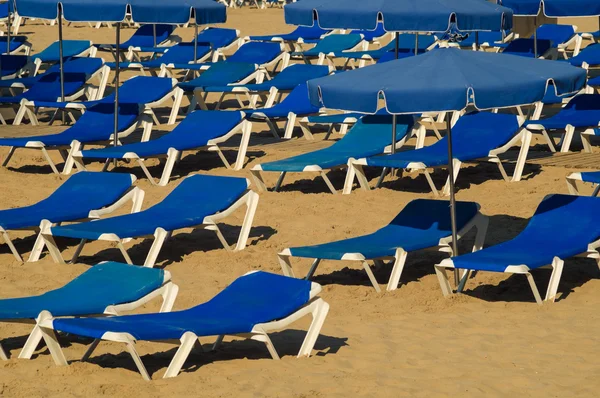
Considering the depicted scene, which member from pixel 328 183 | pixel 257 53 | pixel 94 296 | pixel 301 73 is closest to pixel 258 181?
pixel 328 183

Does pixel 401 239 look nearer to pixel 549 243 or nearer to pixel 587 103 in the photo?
pixel 549 243

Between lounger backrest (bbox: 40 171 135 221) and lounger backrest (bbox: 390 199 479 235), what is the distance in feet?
7.00

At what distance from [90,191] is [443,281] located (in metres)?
3.01

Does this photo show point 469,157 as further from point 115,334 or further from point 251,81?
point 251,81

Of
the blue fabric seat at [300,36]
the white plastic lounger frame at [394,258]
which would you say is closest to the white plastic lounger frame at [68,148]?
the white plastic lounger frame at [394,258]

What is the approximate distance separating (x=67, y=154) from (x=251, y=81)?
14.2 feet

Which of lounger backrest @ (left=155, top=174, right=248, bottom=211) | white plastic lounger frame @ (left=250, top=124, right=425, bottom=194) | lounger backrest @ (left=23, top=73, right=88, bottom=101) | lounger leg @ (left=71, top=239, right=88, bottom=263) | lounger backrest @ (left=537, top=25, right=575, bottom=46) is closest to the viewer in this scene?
lounger leg @ (left=71, top=239, right=88, bottom=263)

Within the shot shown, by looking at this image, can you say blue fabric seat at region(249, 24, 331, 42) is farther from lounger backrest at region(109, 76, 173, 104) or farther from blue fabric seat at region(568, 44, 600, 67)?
lounger backrest at region(109, 76, 173, 104)

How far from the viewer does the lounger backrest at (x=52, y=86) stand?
13.9 m

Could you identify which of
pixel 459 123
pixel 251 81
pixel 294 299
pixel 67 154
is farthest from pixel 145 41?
pixel 294 299

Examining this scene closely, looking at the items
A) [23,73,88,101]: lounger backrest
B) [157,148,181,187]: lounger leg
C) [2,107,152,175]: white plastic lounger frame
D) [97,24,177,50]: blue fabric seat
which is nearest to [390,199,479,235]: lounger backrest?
[157,148,181,187]: lounger leg

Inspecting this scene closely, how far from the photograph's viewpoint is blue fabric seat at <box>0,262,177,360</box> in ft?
18.9

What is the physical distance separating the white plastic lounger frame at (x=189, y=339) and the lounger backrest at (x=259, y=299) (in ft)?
0.13

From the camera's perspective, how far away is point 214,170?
11.1 metres
